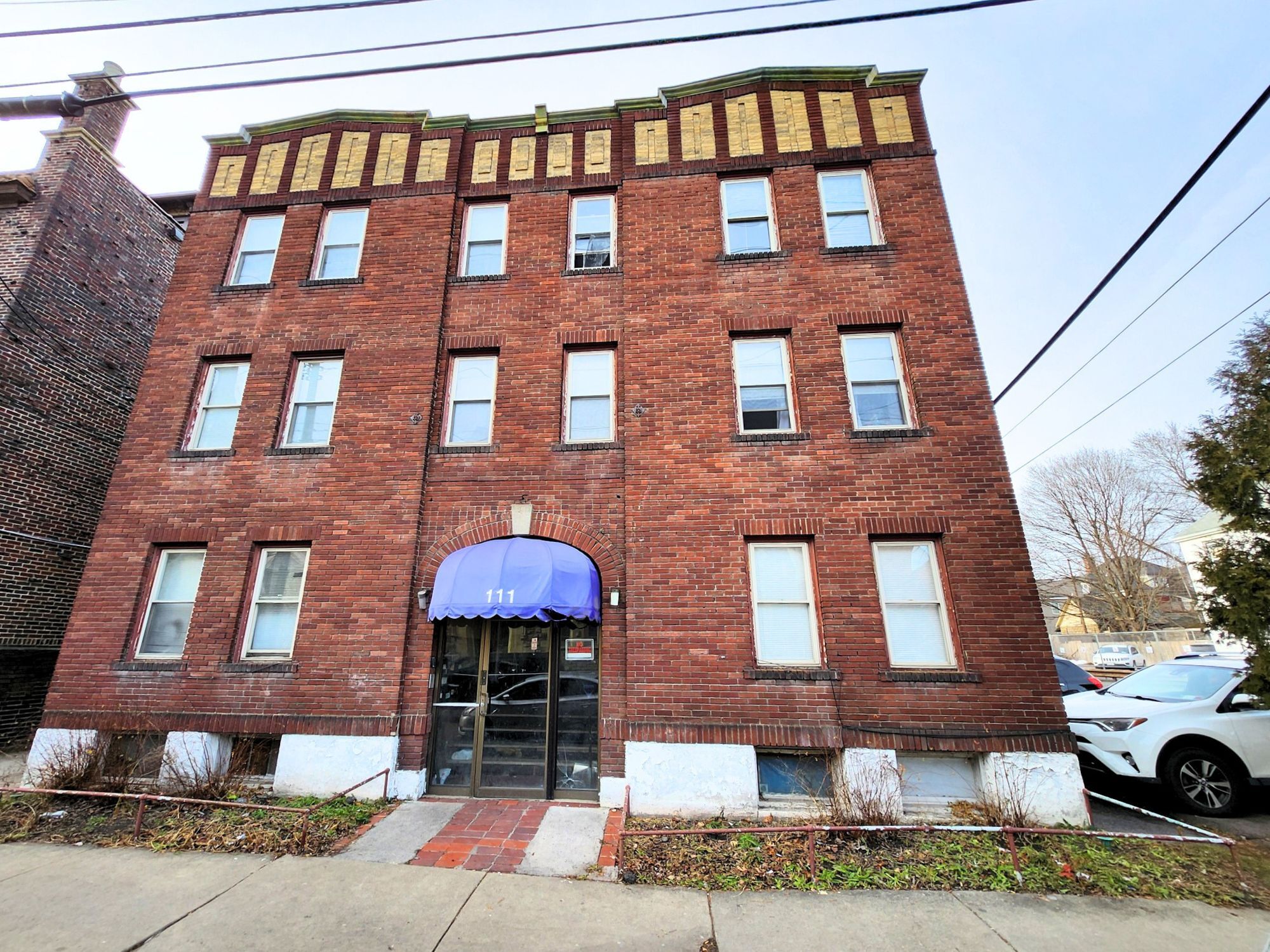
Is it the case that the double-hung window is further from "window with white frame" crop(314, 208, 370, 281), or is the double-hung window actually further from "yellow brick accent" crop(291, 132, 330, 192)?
"yellow brick accent" crop(291, 132, 330, 192)

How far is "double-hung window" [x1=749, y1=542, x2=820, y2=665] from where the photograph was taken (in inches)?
281

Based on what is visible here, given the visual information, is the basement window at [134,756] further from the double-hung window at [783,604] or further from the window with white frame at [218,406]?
the double-hung window at [783,604]

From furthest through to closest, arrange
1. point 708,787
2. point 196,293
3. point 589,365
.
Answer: point 196,293 → point 589,365 → point 708,787

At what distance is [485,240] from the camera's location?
9.88 meters

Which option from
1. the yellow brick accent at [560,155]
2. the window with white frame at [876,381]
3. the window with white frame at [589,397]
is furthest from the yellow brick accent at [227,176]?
the window with white frame at [876,381]

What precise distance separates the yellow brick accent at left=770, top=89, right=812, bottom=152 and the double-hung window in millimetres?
7036

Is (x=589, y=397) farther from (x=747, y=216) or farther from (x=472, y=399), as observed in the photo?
(x=747, y=216)

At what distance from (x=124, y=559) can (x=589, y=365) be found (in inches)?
301

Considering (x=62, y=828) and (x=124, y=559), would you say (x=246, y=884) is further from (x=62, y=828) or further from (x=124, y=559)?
(x=124, y=559)

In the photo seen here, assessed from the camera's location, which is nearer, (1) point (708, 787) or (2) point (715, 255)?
(1) point (708, 787)

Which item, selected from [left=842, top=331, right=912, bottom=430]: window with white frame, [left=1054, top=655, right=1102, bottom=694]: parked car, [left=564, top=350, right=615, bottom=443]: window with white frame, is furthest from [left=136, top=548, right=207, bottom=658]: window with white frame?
[left=1054, top=655, right=1102, bottom=694]: parked car

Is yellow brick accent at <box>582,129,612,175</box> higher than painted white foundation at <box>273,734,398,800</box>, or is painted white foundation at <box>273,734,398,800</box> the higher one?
yellow brick accent at <box>582,129,612,175</box>

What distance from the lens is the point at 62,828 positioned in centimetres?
601

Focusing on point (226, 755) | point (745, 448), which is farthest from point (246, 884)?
point (745, 448)
